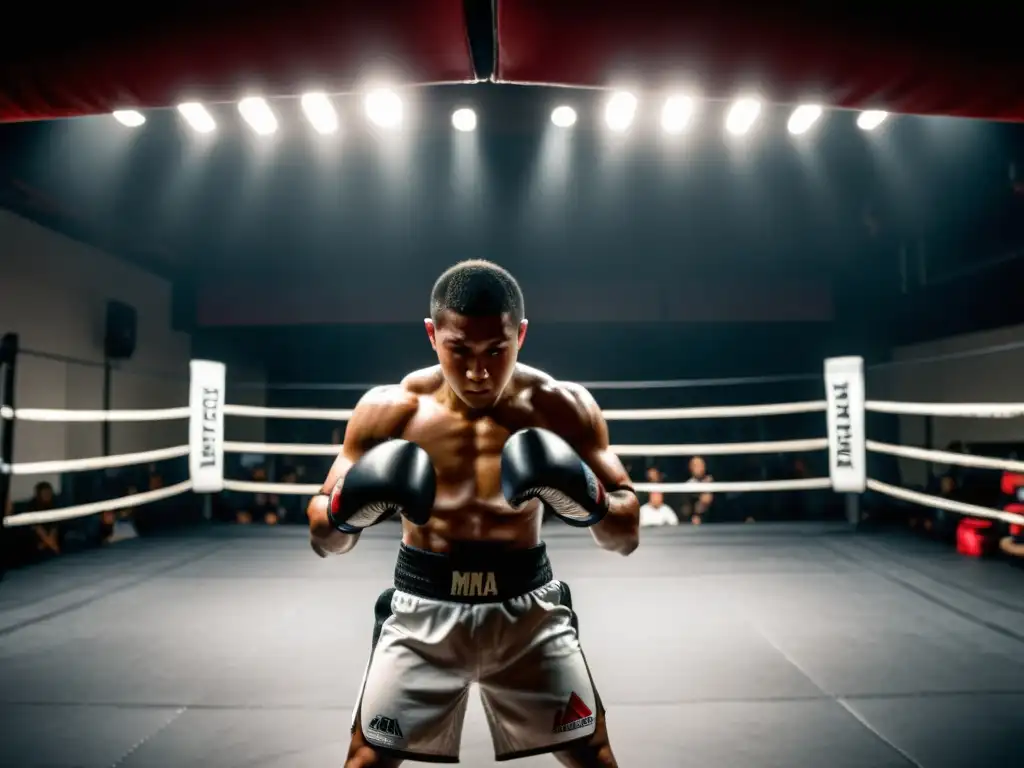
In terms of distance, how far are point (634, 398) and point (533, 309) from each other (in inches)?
78.2

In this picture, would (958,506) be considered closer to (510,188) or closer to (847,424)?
(847,424)

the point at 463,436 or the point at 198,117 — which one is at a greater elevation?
the point at 198,117

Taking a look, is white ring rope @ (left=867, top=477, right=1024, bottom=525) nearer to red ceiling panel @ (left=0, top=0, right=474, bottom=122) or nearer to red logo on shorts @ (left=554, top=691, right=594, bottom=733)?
red logo on shorts @ (left=554, top=691, right=594, bottom=733)

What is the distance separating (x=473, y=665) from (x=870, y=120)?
4765mm

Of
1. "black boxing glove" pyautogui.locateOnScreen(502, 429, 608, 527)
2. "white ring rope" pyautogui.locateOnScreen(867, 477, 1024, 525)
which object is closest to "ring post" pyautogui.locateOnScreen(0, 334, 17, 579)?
"black boxing glove" pyautogui.locateOnScreen(502, 429, 608, 527)

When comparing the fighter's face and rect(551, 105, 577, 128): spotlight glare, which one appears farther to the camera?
rect(551, 105, 577, 128): spotlight glare

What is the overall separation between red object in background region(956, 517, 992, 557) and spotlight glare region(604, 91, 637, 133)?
3126mm

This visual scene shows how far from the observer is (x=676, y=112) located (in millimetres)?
4262

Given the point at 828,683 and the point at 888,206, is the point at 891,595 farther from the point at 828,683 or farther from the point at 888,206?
the point at 888,206

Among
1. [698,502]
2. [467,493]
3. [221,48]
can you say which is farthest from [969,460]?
[221,48]

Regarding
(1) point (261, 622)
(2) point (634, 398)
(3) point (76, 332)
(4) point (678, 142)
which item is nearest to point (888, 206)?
(4) point (678, 142)

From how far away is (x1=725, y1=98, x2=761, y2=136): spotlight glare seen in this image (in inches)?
167

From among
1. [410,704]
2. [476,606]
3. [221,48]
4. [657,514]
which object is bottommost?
[657,514]

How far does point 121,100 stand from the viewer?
5.98ft
